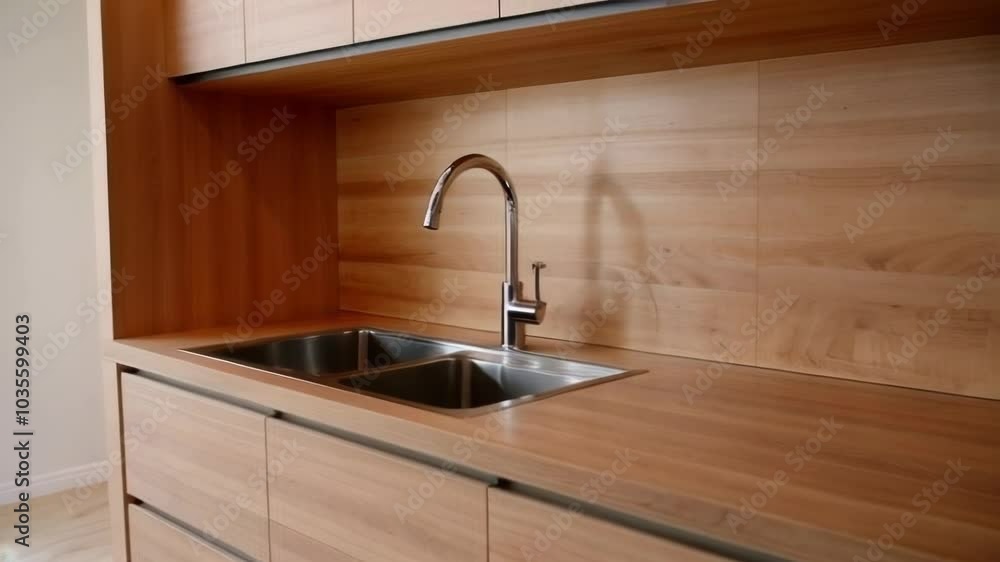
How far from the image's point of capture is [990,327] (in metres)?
1.13

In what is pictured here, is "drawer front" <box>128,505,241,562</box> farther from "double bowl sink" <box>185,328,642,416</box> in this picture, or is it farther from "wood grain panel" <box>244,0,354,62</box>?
"wood grain panel" <box>244,0,354,62</box>

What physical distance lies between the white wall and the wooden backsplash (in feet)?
5.64

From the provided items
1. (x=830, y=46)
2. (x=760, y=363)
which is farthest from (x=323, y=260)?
(x=830, y=46)

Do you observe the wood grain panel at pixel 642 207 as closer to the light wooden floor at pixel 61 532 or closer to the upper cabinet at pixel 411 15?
the upper cabinet at pixel 411 15

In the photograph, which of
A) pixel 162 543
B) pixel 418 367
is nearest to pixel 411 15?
pixel 418 367

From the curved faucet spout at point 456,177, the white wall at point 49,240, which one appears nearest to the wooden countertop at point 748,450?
the curved faucet spout at point 456,177

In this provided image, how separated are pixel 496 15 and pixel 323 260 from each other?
1084mm

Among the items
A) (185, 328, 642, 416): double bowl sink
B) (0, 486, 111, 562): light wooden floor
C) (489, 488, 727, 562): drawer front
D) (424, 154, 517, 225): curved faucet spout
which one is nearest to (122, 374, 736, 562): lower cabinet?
(489, 488, 727, 562): drawer front

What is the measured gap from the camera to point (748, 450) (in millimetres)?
882

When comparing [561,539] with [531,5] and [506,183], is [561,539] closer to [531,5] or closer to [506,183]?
[531,5]

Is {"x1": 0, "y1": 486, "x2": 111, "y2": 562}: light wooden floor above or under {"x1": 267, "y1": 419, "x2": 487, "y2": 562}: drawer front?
under

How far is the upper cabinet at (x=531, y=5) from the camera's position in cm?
108

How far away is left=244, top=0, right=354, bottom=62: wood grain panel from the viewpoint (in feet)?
4.54

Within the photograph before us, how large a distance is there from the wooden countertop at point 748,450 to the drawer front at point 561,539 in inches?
1.0
